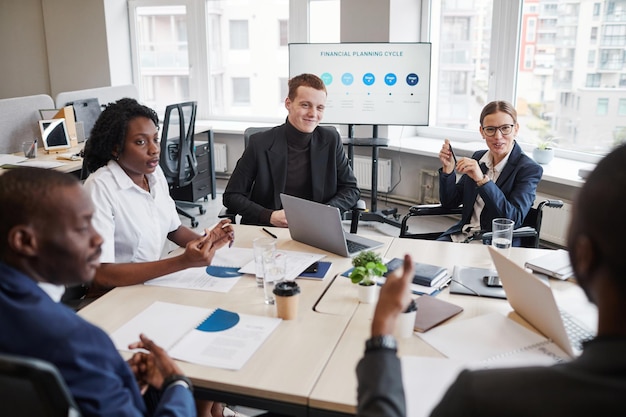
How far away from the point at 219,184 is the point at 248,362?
486cm

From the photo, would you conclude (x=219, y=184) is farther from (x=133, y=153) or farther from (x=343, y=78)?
(x=133, y=153)

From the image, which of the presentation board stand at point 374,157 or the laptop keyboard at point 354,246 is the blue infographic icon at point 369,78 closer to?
the presentation board stand at point 374,157

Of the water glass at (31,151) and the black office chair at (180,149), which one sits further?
the black office chair at (180,149)

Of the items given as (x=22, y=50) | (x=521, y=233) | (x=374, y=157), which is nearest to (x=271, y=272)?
(x=521, y=233)

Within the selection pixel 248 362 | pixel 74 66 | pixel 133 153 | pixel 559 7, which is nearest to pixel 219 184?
pixel 74 66

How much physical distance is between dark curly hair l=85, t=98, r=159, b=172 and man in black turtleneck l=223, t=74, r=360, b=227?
0.79 meters

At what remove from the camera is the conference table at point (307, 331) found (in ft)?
4.35

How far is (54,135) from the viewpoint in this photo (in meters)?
4.39

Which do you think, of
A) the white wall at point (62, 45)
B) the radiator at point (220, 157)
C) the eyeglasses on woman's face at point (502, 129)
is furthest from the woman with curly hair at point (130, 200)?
the white wall at point (62, 45)

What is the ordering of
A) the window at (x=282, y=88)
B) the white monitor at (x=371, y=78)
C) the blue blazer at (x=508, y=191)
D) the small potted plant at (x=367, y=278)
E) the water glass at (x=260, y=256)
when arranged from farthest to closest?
the window at (x=282, y=88) → the white monitor at (x=371, y=78) → the blue blazer at (x=508, y=191) → the water glass at (x=260, y=256) → the small potted plant at (x=367, y=278)

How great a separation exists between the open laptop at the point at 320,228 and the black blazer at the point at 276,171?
60cm

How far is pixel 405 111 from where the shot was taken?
4527mm

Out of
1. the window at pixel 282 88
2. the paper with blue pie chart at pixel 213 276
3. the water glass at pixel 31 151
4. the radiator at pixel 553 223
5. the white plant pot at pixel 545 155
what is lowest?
the radiator at pixel 553 223

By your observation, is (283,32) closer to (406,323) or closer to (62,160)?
(62,160)
